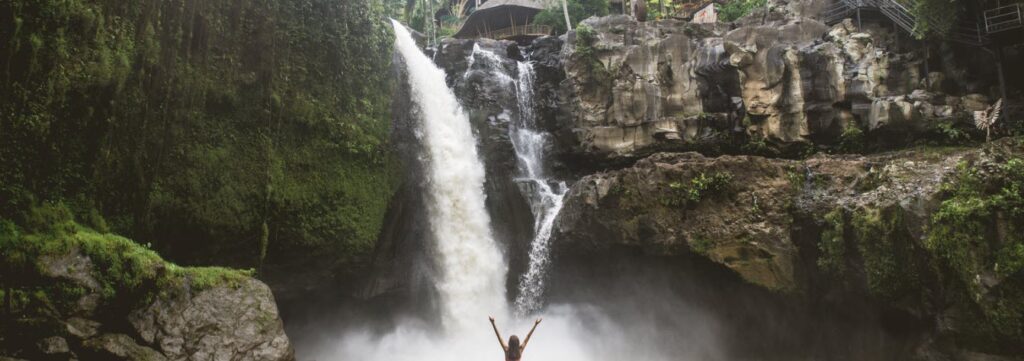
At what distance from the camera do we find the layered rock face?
15445 mm

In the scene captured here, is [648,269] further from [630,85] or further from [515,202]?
[630,85]

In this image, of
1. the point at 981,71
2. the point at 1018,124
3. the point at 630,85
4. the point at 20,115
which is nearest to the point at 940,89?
the point at 981,71

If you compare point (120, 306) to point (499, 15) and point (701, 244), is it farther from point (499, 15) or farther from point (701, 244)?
point (499, 15)

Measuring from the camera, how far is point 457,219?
1420 centimetres

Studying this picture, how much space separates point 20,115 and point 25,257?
6.66 feet

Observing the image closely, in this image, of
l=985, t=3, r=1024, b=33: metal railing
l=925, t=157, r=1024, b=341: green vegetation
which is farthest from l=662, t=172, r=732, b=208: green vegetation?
l=985, t=3, r=1024, b=33: metal railing

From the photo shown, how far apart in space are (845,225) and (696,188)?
286cm

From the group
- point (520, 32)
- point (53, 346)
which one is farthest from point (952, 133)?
point (520, 32)

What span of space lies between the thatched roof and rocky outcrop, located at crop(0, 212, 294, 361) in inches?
879

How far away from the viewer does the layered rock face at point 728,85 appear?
50.7 ft

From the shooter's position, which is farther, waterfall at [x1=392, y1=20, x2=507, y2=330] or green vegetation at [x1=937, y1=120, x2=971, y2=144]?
waterfall at [x1=392, y1=20, x2=507, y2=330]

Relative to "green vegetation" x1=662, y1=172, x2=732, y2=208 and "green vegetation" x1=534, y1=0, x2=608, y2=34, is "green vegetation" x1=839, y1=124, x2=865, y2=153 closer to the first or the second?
"green vegetation" x1=662, y1=172, x2=732, y2=208

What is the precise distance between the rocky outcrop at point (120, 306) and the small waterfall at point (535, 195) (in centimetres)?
643

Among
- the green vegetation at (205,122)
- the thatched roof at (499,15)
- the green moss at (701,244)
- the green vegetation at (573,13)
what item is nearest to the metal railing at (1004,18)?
the green moss at (701,244)
